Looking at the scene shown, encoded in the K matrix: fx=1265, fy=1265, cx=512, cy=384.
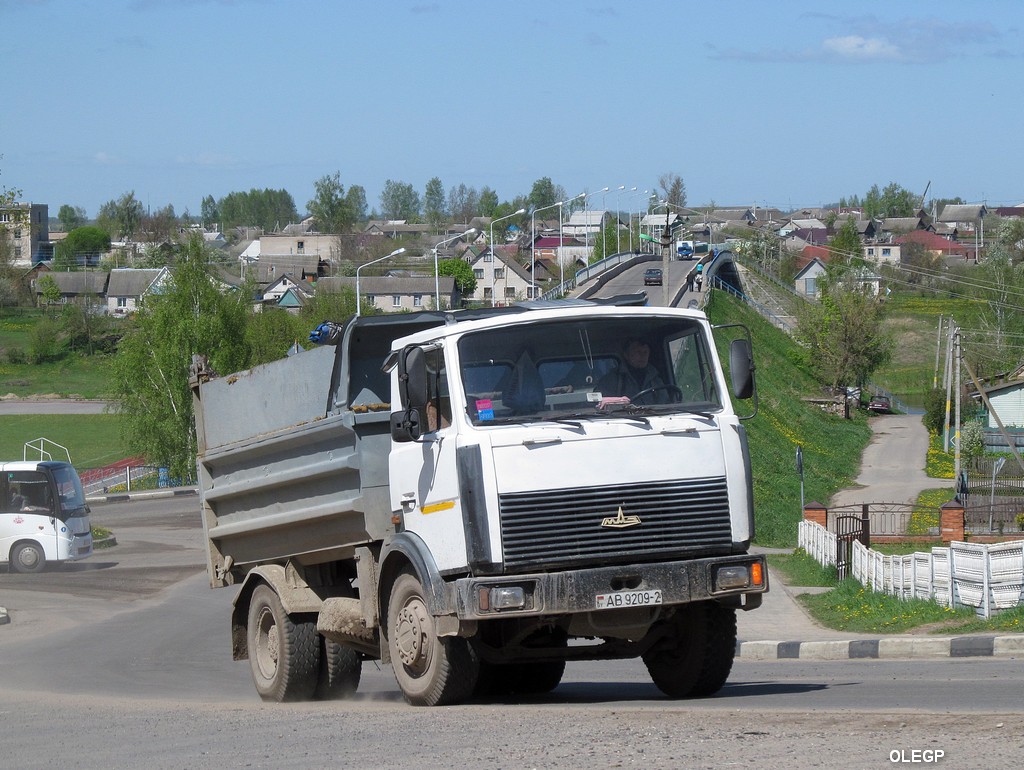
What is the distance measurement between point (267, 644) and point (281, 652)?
58 centimetres

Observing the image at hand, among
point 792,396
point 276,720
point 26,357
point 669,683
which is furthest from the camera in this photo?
point 26,357

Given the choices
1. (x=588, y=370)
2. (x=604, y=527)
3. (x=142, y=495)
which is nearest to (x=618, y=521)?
(x=604, y=527)

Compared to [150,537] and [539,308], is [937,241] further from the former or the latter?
[539,308]

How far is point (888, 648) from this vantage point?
1374 centimetres

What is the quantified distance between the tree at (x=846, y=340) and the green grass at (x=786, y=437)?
4.81ft

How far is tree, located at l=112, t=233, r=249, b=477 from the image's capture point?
59.7 m

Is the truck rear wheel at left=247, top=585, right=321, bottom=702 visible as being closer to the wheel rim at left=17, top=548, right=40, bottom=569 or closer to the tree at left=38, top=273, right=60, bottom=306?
the wheel rim at left=17, top=548, right=40, bottom=569

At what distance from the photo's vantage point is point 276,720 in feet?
27.2

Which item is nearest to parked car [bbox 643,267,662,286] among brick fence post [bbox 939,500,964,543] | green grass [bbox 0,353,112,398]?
green grass [bbox 0,353,112,398]

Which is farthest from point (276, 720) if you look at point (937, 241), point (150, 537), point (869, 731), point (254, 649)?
point (937, 241)

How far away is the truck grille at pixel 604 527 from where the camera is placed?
7668 millimetres

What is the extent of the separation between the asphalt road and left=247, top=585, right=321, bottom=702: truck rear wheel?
30 centimetres

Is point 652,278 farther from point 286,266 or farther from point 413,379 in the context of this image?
point 286,266

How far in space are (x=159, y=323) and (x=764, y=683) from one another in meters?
56.0
